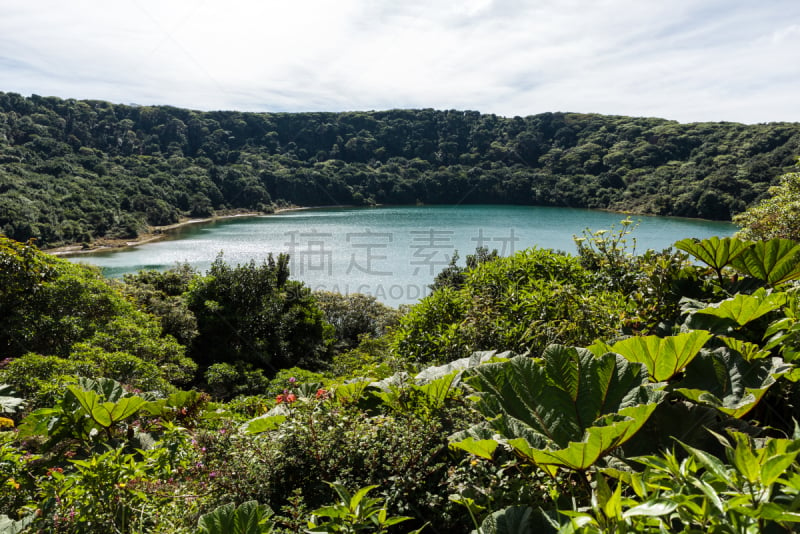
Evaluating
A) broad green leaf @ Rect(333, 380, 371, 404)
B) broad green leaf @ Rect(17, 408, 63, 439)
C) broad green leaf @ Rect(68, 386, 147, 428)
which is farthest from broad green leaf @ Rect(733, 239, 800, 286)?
broad green leaf @ Rect(17, 408, 63, 439)

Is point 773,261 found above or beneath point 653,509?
above

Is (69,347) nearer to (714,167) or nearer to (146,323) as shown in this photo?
(146,323)

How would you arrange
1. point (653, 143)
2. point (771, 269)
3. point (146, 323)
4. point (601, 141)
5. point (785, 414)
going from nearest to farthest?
1. point (785, 414)
2. point (771, 269)
3. point (146, 323)
4. point (653, 143)
5. point (601, 141)

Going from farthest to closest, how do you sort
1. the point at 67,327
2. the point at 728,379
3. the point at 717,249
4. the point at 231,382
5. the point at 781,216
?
the point at 231,382, the point at 781,216, the point at 67,327, the point at 717,249, the point at 728,379

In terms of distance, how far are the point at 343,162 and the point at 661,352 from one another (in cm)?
10381

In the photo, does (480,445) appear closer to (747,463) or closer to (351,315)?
Result: (747,463)

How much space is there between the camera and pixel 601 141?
3578 inches

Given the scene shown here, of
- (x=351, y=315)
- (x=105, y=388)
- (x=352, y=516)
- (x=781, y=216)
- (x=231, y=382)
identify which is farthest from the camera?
(x=351, y=315)

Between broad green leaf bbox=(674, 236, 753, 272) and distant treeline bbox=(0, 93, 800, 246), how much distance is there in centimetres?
5815

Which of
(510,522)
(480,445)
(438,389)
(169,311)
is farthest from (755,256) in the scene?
(169,311)

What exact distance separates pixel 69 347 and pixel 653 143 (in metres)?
94.7

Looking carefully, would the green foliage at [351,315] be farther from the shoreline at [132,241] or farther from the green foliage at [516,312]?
the shoreline at [132,241]

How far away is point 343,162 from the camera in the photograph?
331ft

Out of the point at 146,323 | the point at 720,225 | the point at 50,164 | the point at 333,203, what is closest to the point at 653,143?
the point at 720,225
